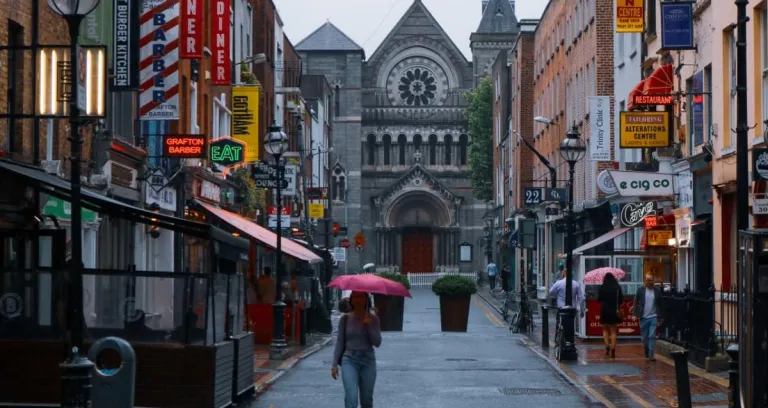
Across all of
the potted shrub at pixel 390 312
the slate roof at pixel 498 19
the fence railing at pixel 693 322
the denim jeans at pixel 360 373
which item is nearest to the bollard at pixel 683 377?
the denim jeans at pixel 360 373

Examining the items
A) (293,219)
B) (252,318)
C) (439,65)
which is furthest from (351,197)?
(252,318)

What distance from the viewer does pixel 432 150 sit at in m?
106

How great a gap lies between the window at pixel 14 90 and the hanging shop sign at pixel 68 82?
1432mm

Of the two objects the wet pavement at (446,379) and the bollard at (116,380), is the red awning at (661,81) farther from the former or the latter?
the bollard at (116,380)

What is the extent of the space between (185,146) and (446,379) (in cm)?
856

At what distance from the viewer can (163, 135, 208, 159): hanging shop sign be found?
28859mm

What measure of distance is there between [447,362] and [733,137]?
641 centimetres

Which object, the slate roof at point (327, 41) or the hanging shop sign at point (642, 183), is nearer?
the hanging shop sign at point (642, 183)

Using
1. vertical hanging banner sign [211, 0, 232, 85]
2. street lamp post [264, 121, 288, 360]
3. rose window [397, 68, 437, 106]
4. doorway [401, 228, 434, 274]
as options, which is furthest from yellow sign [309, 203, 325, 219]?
street lamp post [264, 121, 288, 360]

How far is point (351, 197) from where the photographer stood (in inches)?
4092

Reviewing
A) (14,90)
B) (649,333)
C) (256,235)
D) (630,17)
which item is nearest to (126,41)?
(14,90)

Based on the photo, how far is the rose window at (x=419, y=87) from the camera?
105875 millimetres

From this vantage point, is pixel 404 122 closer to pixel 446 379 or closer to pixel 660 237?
pixel 660 237

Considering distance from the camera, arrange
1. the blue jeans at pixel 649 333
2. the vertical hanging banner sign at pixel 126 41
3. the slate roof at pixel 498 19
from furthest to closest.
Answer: the slate roof at pixel 498 19 < the blue jeans at pixel 649 333 < the vertical hanging banner sign at pixel 126 41
